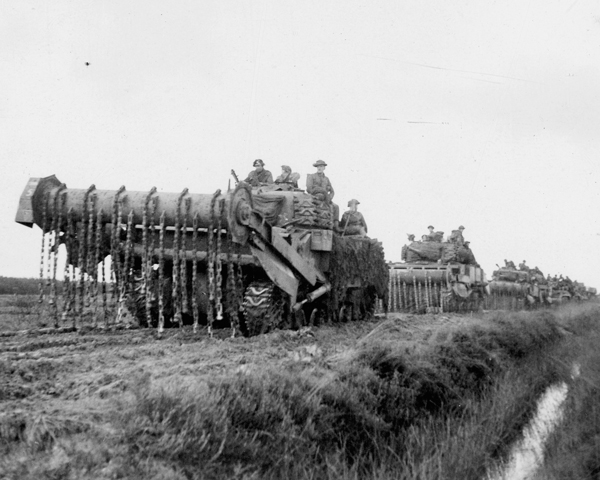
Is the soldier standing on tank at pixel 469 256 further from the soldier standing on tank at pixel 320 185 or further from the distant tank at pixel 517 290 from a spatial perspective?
the soldier standing on tank at pixel 320 185

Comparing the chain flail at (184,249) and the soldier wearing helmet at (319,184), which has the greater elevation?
the soldier wearing helmet at (319,184)

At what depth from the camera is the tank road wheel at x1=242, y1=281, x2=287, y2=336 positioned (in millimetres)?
10445

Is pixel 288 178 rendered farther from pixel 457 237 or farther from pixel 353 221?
pixel 457 237

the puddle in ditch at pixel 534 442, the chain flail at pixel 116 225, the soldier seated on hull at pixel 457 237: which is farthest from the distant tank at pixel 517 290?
the chain flail at pixel 116 225

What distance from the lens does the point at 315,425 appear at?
18.1ft

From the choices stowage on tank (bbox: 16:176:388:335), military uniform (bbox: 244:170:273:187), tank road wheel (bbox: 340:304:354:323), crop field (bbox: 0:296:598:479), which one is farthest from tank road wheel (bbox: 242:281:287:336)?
tank road wheel (bbox: 340:304:354:323)

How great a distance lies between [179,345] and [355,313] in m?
8.23

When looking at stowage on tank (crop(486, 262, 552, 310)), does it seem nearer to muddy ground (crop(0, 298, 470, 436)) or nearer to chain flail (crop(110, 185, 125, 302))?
muddy ground (crop(0, 298, 470, 436))

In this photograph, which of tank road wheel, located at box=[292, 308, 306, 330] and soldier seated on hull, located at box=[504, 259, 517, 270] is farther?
soldier seated on hull, located at box=[504, 259, 517, 270]

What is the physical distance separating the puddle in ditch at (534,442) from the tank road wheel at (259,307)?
3842 mm

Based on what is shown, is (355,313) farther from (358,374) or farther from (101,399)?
(101,399)

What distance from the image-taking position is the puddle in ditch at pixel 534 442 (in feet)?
21.9

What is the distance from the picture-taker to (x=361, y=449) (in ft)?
18.4

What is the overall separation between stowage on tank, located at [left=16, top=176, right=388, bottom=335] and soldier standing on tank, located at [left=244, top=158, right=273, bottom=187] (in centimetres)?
125
